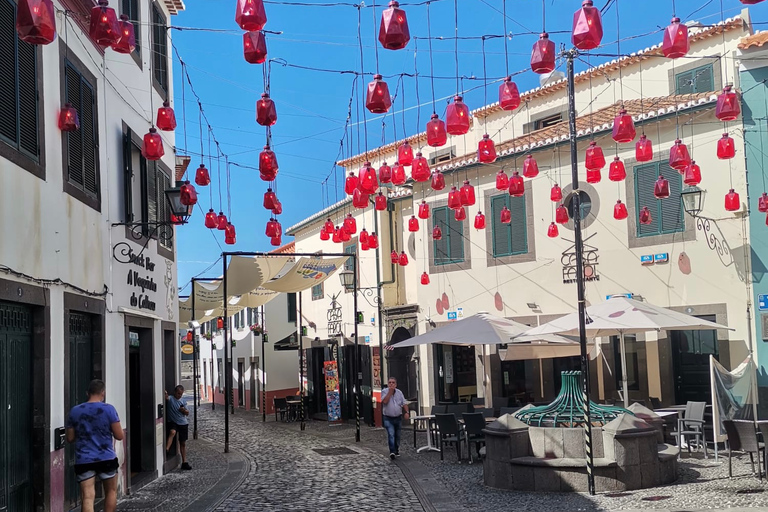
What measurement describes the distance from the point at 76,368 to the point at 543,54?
692 cm

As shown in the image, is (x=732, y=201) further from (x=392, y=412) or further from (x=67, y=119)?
(x=67, y=119)

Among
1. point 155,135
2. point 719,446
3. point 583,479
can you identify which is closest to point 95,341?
point 155,135

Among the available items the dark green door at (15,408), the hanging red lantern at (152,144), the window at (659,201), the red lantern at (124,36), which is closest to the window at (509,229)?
the window at (659,201)

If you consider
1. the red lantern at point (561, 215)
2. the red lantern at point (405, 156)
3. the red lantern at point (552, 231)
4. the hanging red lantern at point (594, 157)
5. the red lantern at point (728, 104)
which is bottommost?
the red lantern at point (552, 231)

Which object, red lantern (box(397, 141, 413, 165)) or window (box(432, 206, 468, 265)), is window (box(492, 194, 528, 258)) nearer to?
window (box(432, 206, 468, 265))

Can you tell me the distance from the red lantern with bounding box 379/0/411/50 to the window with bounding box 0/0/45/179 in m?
3.83

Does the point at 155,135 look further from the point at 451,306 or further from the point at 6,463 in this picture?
the point at 451,306

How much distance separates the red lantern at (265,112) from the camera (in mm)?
9781

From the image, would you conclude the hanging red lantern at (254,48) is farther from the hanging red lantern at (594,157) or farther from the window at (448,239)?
the window at (448,239)

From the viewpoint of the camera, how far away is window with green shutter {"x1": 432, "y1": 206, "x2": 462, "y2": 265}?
72.0 ft

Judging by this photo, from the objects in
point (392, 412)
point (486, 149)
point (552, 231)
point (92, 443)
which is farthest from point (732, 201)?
point (92, 443)

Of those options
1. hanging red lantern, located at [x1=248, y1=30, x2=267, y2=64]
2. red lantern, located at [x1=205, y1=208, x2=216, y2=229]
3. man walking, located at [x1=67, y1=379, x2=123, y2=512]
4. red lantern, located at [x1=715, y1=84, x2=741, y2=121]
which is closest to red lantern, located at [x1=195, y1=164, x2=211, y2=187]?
red lantern, located at [x1=205, y1=208, x2=216, y2=229]

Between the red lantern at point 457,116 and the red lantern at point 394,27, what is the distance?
2.60 metres

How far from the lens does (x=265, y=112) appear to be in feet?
32.2
